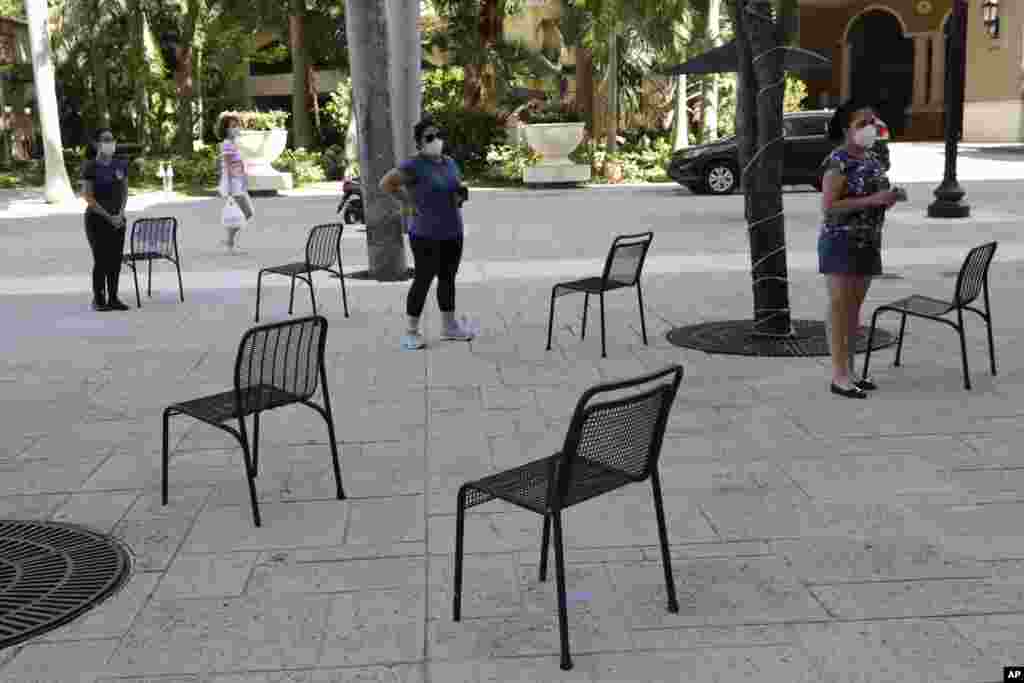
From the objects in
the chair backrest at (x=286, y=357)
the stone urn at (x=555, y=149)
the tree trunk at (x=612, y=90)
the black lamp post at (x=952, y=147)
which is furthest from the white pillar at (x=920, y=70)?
the chair backrest at (x=286, y=357)

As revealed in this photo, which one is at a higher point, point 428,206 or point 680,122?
point 680,122

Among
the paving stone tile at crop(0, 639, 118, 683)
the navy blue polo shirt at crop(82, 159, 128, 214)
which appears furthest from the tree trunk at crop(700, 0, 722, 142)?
the paving stone tile at crop(0, 639, 118, 683)

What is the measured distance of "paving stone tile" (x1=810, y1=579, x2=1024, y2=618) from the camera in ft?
13.5

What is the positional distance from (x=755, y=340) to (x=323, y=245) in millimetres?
3937

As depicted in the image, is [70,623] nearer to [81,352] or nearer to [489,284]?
[81,352]

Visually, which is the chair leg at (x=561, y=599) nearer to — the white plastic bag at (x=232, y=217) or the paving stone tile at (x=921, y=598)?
the paving stone tile at (x=921, y=598)

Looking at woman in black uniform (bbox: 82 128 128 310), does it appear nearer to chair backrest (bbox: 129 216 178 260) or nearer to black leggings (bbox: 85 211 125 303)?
black leggings (bbox: 85 211 125 303)

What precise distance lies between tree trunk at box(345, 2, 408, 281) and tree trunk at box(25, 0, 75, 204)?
1398cm

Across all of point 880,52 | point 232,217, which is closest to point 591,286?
point 232,217

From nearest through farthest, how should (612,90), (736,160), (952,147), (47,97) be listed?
1. (952,147)
2. (736,160)
3. (47,97)
4. (612,90)

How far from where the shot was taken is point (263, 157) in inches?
1087

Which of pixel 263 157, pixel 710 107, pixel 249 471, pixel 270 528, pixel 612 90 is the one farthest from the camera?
pixel 710 107

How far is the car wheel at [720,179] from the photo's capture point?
77.6 feet

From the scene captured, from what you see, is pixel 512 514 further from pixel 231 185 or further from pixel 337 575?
pixel 231 185
